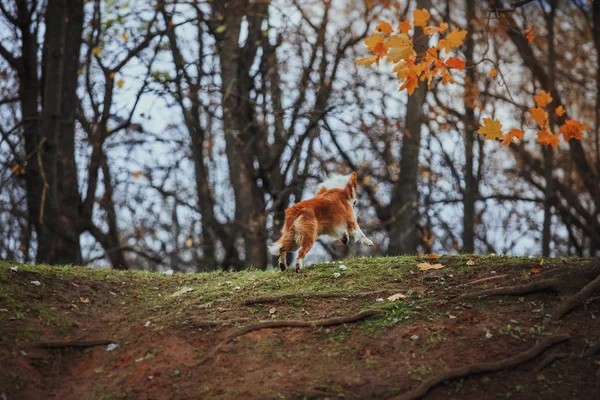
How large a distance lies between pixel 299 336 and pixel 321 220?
2347mm

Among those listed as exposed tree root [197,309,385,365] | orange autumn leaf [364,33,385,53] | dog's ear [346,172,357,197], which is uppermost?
orange autumn leaf [364,33,385,53]

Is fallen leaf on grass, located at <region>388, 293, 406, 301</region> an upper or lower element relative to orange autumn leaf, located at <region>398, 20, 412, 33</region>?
lower

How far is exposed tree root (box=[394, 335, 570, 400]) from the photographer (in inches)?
228

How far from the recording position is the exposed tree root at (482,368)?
5.79 meters

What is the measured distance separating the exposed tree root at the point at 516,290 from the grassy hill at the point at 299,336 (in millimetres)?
70

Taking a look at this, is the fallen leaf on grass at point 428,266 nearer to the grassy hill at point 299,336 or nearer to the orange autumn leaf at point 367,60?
the grassy hill at point 299,336

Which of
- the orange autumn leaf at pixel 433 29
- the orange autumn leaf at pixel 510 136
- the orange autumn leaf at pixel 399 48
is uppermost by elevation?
the orange autumn leaf at pixel 433 29

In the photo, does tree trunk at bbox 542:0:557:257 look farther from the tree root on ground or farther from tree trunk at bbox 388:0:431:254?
the tree root on ground

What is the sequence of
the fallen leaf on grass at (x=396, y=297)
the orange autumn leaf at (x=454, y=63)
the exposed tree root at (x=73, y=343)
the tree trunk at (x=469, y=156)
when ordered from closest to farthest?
the orange autumn leaf at (x=454, y=63) → the exposed tree root at (x=73, y=343) → the fallen leaf on grass at (x=396, y=297) → the tree trunk at (x=469, y=156)

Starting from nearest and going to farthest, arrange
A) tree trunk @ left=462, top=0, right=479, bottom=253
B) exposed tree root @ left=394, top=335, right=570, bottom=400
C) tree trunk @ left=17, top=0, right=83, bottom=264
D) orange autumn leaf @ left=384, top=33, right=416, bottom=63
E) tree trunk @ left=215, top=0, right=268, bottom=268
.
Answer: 1. exposed tree root @ left=394, top=335, right=570, bottom=400
2. orange autumn leaf @ left=384, top=33, right=416, bottom=63
3. tree trunk @ left=17, top=0, right=83, bottom=264
4. tree trunk @ left=215, top=0, right=268, bottom=268
5. tree trunk @ left=462, top=0, right=479, bottom=253

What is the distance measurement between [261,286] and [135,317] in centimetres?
153

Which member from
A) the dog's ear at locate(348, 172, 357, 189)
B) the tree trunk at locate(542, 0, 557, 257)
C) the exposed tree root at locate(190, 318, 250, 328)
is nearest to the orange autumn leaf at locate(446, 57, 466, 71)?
the dog's ear at locate(348, 172, 357, 189)

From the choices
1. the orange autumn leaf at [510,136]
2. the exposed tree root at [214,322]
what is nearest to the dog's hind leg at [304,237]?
the exposed tree root at [214,322]

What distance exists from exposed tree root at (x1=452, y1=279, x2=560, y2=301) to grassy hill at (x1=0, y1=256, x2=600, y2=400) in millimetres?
70
